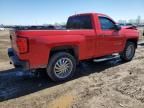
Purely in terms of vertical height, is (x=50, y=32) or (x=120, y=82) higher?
(x=50, y=32)

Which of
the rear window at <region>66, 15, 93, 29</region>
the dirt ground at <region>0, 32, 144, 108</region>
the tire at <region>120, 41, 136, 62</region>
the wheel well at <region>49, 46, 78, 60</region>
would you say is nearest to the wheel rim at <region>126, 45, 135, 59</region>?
the tire at <region>120, 41, 136, 62</region>

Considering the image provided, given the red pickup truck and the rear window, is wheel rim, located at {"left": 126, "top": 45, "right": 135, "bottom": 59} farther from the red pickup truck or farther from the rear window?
the rear window

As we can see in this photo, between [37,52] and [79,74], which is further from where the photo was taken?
[79,74]

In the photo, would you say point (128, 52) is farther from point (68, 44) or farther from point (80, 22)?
point (68, 44)

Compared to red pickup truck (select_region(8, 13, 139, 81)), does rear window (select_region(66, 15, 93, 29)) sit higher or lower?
higher

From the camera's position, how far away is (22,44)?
557 centimetres

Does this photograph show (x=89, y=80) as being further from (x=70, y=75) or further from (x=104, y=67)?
(x=104, y=67)

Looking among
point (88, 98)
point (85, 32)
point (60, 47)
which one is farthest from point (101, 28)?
point (88, 98)

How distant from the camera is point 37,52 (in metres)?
5.78

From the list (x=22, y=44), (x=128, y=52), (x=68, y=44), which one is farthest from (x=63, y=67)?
(x=128, y=52)

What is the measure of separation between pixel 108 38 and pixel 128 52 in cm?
180

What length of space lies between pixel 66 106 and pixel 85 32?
2.89 meters

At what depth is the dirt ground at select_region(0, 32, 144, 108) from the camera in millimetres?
4863

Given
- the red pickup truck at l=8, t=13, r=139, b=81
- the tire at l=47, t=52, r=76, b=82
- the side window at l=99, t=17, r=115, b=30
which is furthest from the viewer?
the side window at l=99, t=17, r=115, b=30
